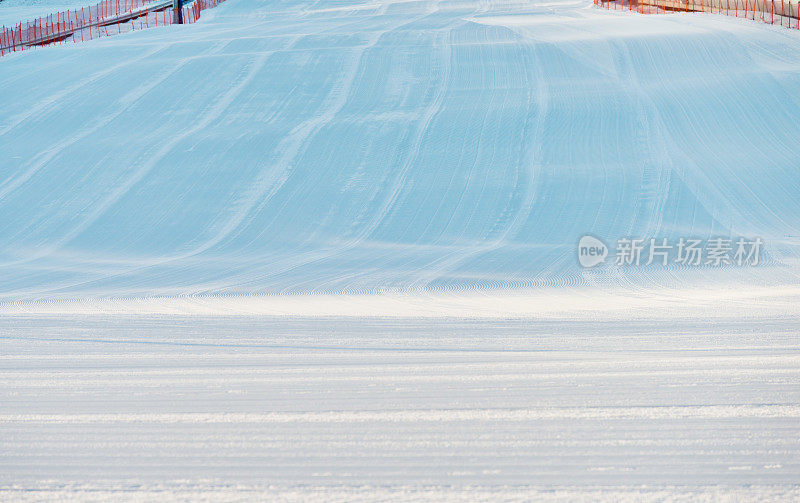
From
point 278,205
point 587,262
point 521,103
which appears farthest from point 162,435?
point 521,103

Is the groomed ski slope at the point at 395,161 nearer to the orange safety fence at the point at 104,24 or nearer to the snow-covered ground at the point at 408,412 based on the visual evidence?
the snow-covered ground at the point at 408,412

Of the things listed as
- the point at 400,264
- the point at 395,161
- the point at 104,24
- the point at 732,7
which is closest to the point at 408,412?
the point at 400,264

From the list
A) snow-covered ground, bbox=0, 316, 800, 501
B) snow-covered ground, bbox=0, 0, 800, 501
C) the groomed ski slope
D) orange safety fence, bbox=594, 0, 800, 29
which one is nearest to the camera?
snow-covered ground, bbox=0, 316, 800, 501

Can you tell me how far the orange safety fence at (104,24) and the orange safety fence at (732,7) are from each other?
13.7 m

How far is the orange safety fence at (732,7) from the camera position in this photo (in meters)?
20.4

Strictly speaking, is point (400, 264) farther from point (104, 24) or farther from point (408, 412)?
point (104, 24)

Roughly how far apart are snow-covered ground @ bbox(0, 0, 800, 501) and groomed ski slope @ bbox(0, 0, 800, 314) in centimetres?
7

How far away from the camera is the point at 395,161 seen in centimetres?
1239

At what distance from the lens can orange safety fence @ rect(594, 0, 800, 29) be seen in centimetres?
2039

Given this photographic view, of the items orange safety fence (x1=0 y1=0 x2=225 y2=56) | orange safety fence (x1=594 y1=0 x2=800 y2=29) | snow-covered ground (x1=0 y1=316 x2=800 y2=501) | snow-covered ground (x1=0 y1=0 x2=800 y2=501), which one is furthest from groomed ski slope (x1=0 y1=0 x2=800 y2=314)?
orange safety fence (x1=0 y1=0 x2=225 y2=56)

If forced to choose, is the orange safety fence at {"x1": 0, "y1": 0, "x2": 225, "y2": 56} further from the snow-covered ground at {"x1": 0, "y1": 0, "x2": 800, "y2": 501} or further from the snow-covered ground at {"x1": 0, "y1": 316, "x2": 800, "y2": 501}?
the snow-covered ground at {"x1": 0, "y1": 316, "x2": 800, "y2": 501}

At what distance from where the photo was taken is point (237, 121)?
1458 cm

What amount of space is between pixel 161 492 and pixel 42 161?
39.8ft

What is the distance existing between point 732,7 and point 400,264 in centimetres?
1878
